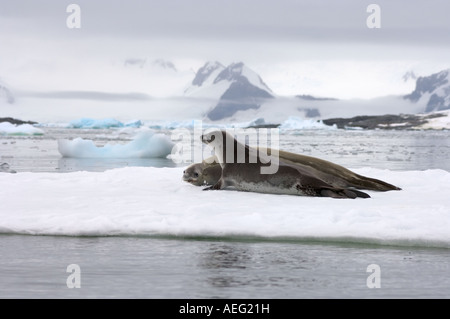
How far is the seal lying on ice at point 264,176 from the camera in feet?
28.2

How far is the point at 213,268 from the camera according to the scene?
16.6 feet

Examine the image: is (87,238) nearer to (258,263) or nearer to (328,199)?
(258,263)

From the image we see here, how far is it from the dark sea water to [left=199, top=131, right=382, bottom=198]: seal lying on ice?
2542 mm

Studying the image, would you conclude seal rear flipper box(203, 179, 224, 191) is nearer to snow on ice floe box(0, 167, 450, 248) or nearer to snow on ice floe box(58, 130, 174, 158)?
snow on ice floe box(0, 167, 450, 248)

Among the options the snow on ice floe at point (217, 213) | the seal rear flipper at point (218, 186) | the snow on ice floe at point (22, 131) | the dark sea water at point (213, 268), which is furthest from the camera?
the snow on ice floe at point (22, 131)

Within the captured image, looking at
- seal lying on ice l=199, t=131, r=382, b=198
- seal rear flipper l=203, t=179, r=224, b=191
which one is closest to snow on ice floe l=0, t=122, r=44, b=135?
seal lying on ice l=199, t=131, r=382, b=198

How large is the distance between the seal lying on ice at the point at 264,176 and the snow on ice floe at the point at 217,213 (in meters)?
0.26

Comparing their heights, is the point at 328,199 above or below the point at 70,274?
above

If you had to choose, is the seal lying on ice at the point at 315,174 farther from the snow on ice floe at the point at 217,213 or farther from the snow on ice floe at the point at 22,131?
the snow on ice floe at the point at 22,131

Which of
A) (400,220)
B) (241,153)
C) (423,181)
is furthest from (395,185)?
(400,220)

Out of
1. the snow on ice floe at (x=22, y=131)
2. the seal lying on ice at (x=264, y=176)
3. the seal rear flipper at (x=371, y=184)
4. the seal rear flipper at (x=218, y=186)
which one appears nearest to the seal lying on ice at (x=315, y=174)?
the seal rear flipper at (x=371, y=184)

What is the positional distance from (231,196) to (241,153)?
1.11 m

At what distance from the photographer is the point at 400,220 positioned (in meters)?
6.47
